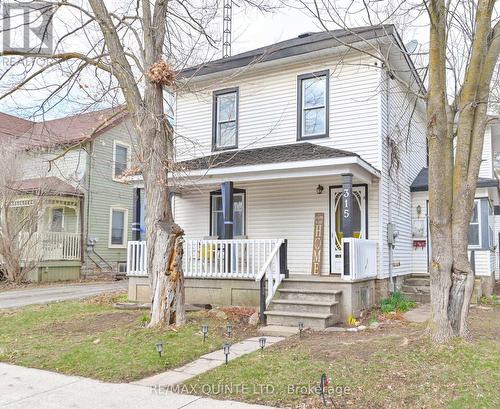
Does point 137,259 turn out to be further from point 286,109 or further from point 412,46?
point 412,46

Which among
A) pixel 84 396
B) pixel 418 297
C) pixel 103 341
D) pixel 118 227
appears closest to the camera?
pixel 84 396

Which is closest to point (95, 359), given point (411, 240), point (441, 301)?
point (441, 301)

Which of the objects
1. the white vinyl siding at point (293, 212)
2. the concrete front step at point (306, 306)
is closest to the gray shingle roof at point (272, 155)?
the white vinyl siding at point (293, 212)

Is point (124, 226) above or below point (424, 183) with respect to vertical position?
below

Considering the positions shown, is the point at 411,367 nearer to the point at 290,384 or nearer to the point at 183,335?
the point at 290,384

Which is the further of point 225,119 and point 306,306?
point 225,119

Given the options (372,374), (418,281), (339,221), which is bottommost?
(372,374)

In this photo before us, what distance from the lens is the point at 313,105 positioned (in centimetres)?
1162

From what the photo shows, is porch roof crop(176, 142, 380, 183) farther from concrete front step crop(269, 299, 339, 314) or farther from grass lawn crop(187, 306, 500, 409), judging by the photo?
grass lawn crop(187, 306, 500, 409)

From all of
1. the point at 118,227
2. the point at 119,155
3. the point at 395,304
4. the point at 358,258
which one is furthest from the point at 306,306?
the point at 119,155

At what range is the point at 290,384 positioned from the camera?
15.9ft

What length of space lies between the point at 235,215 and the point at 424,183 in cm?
554

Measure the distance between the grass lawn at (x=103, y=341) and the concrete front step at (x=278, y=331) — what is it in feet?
0.76

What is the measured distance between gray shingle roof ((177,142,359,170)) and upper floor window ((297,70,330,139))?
411mm
